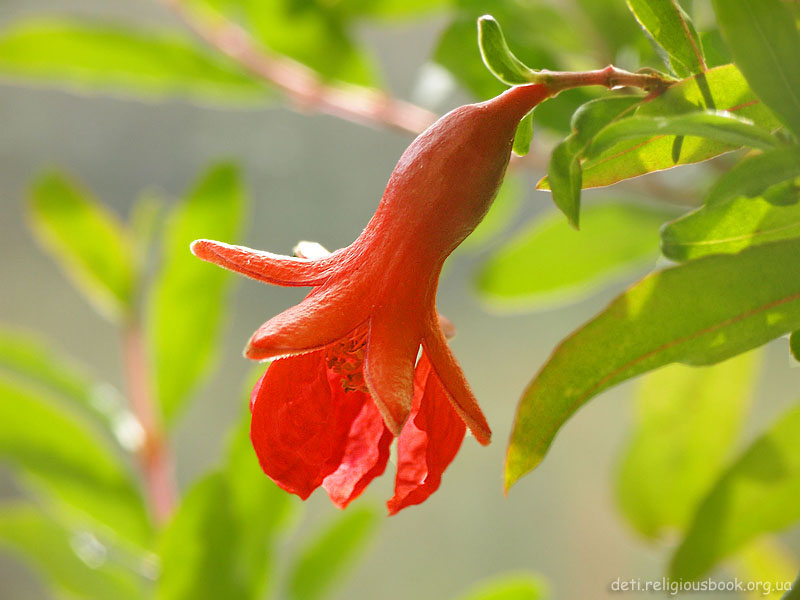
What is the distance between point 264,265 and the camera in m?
0.29

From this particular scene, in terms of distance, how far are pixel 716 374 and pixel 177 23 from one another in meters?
1.38

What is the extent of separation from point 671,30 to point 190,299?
1.63 ft

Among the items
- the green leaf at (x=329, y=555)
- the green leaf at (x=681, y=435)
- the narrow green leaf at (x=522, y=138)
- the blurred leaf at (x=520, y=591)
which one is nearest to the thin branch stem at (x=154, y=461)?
the green leaf at (x=329, y=555)

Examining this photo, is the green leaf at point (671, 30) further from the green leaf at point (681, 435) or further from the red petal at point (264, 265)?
the green leaf at point (681, 435)

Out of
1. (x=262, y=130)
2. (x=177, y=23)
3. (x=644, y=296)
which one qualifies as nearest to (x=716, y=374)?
(x=644, y=296)

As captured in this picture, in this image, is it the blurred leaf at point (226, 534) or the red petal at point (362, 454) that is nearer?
the red petal at point (362, 454)

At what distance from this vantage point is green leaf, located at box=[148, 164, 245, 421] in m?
0.67

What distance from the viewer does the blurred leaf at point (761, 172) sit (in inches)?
9.5

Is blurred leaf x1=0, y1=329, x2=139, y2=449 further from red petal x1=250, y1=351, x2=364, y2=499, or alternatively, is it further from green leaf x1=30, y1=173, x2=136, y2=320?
red petal x1=250, y1=351, x2=364, y2=499

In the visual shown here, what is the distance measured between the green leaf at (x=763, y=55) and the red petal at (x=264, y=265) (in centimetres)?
15

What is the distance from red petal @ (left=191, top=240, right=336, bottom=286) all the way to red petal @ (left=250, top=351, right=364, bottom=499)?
0.09 feet

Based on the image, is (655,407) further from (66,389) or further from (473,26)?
(66,389)

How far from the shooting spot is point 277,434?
0.94 feet

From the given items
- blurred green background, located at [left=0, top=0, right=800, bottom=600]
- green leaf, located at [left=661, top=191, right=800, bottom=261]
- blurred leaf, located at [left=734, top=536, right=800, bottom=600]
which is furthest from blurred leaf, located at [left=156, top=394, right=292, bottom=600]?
blurred green background, located at [left=0, top=0, right=800, bottom=600]
